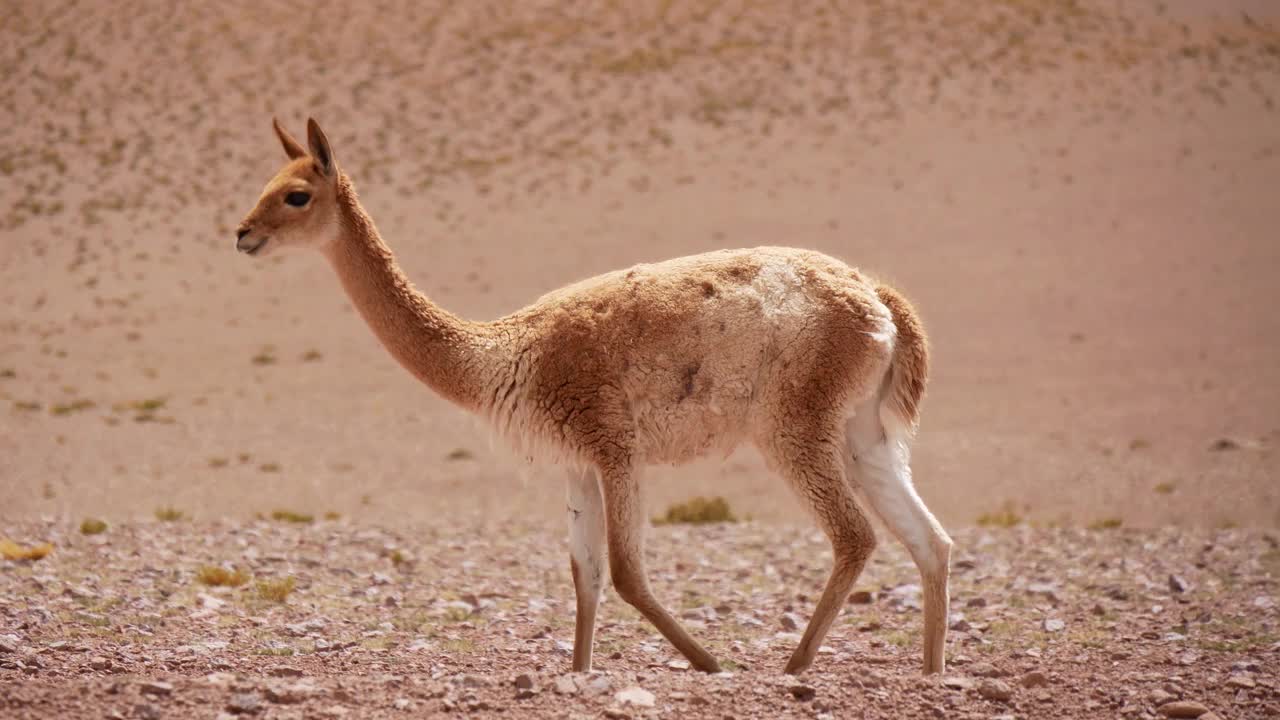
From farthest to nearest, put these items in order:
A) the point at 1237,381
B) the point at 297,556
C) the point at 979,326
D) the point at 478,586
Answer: the point at 979,326 < the point at 1237,381 < the point at 297,556 < the point at 478,586

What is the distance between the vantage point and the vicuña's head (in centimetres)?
722

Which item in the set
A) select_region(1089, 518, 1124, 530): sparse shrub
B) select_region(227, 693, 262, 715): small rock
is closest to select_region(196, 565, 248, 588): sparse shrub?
select_region(227, 693, 262, 715): small rock

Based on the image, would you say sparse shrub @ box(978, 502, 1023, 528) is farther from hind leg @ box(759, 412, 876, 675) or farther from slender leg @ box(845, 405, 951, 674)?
hind leg @ box(759, 412, 876, 675)

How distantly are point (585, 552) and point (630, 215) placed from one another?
30.5 meters

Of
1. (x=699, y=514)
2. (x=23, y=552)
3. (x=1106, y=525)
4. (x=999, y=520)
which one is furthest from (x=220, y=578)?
(x=1106, y=525)

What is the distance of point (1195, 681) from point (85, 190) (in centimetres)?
3558

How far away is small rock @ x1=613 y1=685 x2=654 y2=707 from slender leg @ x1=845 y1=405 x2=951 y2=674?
1762 millimetres

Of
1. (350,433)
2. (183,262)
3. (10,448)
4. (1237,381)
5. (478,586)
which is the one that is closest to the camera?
(478,586)

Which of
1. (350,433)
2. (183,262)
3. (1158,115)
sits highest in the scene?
(1158,115)

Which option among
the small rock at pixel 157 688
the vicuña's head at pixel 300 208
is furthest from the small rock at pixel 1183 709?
the vicuña's head at pixel 300 208

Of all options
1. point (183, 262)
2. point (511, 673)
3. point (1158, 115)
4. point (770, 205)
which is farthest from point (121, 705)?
point (1158, 115)

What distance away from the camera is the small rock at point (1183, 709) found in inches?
238

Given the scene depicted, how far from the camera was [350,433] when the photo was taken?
23234 millimetres

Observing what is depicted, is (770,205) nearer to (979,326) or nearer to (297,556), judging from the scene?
(979,326)
